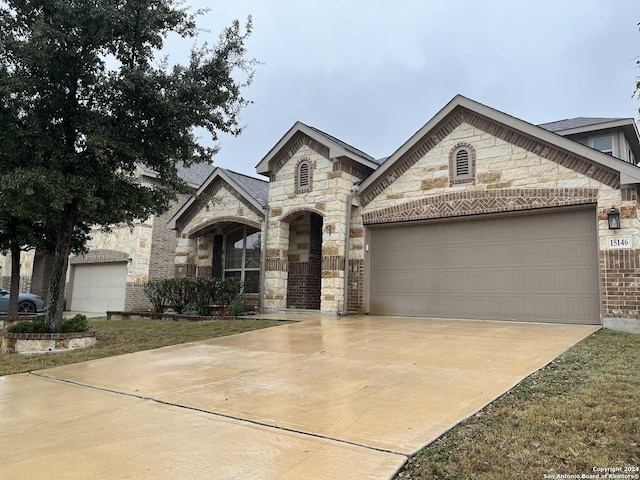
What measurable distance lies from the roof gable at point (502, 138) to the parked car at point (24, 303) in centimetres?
1498

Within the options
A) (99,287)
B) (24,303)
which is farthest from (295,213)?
(24,303)

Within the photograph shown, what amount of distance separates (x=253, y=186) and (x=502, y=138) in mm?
8600

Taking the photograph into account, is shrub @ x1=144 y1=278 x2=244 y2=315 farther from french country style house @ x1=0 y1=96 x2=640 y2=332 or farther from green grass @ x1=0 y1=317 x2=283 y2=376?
green grass @ x1=0 y1=317 x2=283 y2=376

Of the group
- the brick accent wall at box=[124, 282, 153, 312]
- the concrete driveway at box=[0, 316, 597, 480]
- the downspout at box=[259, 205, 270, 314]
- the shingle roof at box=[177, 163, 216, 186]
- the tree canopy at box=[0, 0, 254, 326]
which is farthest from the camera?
the shingle roof at box=[177, 163, 216, 186]

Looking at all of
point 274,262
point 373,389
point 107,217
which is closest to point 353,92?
point 274,262

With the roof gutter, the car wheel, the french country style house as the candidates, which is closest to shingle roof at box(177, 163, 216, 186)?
the french country style house

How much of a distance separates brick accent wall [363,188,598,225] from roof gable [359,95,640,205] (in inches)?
20.8

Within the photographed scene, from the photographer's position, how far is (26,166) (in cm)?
806

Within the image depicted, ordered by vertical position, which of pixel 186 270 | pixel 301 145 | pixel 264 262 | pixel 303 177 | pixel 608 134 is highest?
pixel 608 134

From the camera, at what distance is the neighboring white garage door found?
20.1m

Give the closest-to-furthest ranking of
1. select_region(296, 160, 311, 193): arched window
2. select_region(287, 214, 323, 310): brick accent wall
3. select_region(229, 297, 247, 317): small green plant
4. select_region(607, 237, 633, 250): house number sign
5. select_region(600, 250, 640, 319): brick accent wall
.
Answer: select_region(600, 250, 640, 319): brick accent wall
select_region(607, 237, 633, 250): house number sign
select_region(229, 297, 247, 317): small green plant
select_region(296, 160, 311, 193): arched window
select_region(287, 214, 323, 310): brick accent wall

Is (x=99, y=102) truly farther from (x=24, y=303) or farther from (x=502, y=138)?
Result: (x=24, y=303)

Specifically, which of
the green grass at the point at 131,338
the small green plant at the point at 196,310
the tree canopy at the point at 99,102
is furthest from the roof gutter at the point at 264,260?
the tree canopy at the point at 99,102

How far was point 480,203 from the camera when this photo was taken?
1088cm
